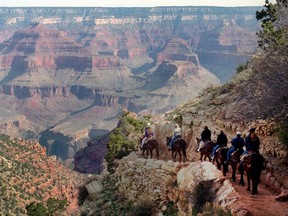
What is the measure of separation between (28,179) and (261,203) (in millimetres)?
51463

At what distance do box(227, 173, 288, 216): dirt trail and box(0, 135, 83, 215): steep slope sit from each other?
112ft

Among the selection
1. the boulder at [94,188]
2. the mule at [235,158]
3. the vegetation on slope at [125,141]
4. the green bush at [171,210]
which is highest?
the mule at [235,158]

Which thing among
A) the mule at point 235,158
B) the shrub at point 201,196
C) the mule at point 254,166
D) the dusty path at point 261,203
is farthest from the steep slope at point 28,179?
the mule at point 254,166

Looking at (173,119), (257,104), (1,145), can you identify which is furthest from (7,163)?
(257,104)

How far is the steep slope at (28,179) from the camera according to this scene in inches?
2169

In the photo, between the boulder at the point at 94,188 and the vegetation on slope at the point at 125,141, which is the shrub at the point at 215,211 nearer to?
the boulder at the point at 94,188

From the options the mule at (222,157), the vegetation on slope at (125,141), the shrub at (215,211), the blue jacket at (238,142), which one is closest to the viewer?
the shrub at (215,211)

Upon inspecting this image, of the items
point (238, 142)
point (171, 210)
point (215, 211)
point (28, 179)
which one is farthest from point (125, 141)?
point (28, 179)

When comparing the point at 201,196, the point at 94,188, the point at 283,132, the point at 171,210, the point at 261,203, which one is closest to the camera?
the point at 261,203

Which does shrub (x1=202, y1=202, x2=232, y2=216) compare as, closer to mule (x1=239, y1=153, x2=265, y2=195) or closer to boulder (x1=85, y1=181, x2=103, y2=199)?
mule (x1=239, y1=153, x2=265, y2=195)

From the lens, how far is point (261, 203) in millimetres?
18031

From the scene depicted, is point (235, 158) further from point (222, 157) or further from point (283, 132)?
point (283, 132)

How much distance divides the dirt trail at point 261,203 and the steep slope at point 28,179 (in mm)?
34115

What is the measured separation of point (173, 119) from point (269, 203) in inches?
716
